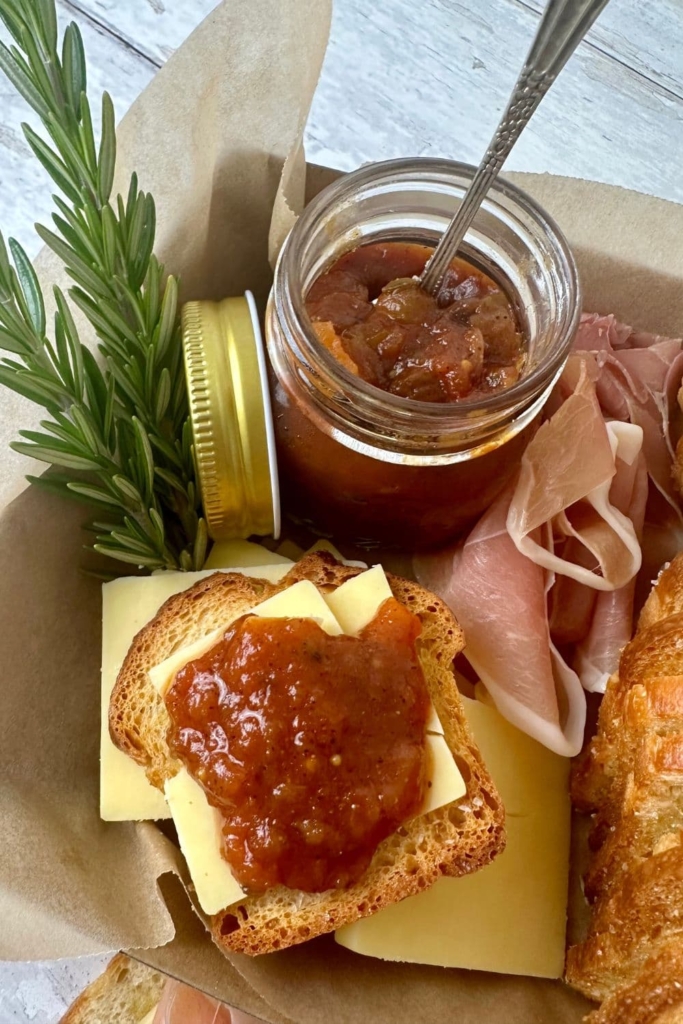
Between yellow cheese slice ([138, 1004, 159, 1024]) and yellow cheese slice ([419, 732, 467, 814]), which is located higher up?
yellow cheese slice ([419, 732, 467, 814])

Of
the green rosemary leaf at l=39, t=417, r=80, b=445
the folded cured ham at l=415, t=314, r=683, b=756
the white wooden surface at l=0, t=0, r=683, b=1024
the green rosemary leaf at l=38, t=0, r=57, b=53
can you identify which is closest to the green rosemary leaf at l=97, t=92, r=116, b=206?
the green rosemary leaf at l=38, t=0, r=57, b=53

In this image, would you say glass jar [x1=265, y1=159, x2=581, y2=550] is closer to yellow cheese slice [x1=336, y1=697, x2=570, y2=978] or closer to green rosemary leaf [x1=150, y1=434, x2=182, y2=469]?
green rosemary leaf [x1=150, y1=434, x2=182, y2=469]

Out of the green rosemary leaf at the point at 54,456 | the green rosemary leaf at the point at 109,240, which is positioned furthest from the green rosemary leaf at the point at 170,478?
the green rosemary leaf at the point at 109,240

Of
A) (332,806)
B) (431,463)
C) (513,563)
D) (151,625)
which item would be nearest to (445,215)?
(431,463)

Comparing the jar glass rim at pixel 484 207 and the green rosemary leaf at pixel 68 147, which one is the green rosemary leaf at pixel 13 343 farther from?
the jar glass rim at pixel 484 207

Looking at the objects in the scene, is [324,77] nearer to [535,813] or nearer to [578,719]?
[578,719]

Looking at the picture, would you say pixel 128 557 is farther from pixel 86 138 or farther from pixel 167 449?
pixel 86 138

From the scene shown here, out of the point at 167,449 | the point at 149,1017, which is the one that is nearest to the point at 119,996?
the point at 149,1017
